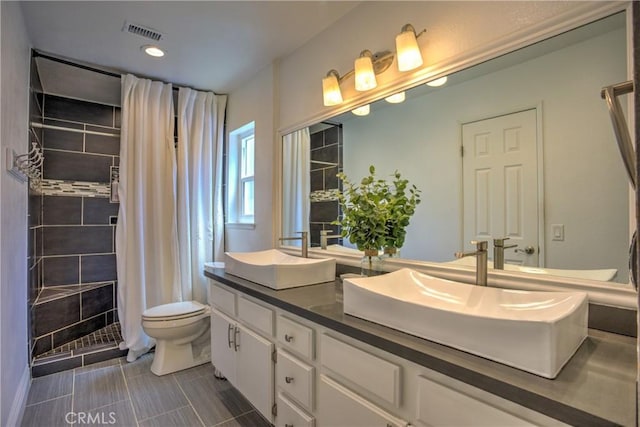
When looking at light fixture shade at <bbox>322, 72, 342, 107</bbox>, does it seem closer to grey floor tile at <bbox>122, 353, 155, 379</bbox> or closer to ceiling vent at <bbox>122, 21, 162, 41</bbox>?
ceiling vent at <bbox>122, 21, 162, 41</bbox>

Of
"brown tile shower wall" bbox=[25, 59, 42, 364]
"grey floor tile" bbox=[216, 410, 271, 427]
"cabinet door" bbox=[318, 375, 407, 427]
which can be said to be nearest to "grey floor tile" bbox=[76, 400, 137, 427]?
Result: "grey floor tile" bbox=[216, 410, 271, 427]

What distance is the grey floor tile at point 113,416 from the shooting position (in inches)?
70.3

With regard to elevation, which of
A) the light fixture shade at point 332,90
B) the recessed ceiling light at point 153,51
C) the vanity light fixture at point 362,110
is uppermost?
the recessed ceiling light at point 153,51

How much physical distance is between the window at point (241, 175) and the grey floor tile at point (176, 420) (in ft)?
4.73

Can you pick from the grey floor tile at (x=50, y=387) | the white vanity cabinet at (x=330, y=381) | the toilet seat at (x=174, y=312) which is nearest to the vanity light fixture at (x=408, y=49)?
the white vanity cabinet at (x=330, y=381)

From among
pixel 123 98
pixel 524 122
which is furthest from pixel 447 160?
pixel 123 98

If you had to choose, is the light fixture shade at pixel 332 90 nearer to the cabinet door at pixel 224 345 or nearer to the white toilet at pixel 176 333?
the cabinet door at pixel 224 345

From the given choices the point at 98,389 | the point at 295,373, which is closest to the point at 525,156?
the point at 295,373

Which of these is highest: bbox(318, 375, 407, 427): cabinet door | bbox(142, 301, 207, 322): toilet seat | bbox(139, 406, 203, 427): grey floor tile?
bbox(318, 375, 407, 427): cabinet door

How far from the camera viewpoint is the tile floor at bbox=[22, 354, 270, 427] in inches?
71.6

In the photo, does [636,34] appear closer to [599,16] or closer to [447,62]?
[599,16]

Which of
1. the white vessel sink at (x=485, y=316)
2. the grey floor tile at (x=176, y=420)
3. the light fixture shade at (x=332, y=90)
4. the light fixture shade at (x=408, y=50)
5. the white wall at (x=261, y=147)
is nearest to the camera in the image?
the white vessel sink at (x=485, y=316)

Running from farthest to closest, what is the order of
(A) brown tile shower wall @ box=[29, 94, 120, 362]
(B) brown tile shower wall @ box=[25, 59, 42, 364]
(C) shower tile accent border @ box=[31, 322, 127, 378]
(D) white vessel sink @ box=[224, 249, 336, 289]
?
1. (A) brown tile shower wall @ box=[29, 94, 120, 362]
2. (C) shower tile accent border @ box=[31, 322, 127, 378]
3. (B) brown tile shower wall @ box=[25, 59, 42, 364]
4. (D) white vessel sink @ box=[224, 249, 336, 289]

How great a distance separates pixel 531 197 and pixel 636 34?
87 centimetres
